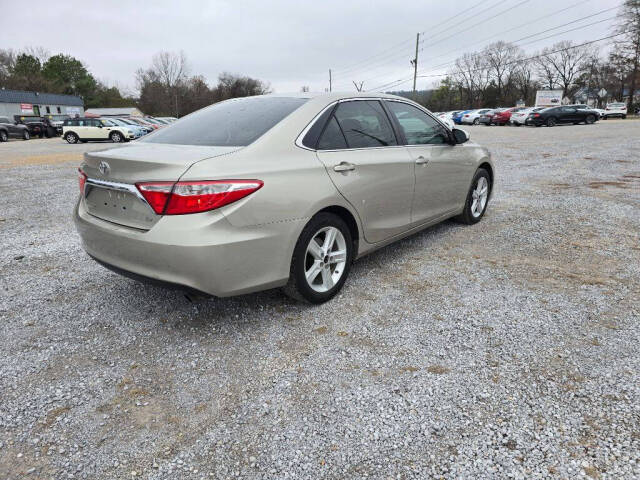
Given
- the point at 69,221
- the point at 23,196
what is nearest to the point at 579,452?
the point at 69,221

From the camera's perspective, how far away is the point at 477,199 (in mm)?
5484

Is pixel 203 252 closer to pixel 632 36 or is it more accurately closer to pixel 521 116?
pixel 521 116

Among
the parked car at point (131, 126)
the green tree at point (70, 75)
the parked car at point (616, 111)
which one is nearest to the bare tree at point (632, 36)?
the parked car at point (616, 111)

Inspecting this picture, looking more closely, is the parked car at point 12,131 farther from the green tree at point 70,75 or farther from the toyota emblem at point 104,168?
the green tree at point 70,75

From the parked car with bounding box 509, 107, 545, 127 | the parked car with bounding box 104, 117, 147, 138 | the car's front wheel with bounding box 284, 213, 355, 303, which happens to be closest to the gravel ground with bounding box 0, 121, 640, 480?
the car's front wheel with bounding box 284, 213, 355, 303

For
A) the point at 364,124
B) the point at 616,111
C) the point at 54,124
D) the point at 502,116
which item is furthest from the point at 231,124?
the point at 616,111

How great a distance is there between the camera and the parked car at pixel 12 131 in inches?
1123

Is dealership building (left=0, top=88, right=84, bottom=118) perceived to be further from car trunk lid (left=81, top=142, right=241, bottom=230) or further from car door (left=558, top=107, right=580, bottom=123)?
car trunk lid (left=81, top=142, right=241, bottom=230)

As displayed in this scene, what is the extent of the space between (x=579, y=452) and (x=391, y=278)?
2104 millimetres

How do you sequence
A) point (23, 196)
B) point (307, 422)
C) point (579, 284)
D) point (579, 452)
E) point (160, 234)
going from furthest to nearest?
point (23, 196) < point (579, 284) < point (160, 234) < point (307, 422) < point (579, 452)

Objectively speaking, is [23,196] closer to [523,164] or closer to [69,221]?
[69,221]

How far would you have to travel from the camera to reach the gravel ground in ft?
6.49

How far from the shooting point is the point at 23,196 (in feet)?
25.7

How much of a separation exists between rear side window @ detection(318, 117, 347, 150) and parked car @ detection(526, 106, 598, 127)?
3165 centimetres
